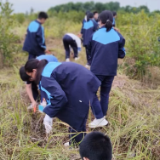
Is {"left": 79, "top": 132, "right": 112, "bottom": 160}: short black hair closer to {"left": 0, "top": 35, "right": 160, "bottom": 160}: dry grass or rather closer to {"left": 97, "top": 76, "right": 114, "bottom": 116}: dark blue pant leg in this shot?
{"left": 0, "top": 35, "right": 160, "bottom": 160}: dry grass

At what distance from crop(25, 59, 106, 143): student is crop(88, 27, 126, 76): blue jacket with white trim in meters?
0.48

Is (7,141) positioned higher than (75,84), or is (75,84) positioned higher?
(75,84)

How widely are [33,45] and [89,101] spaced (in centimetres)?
250

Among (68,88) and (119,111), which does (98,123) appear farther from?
(68,88)

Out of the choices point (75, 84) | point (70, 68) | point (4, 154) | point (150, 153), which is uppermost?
point (70, 68)

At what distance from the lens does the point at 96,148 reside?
120 cm

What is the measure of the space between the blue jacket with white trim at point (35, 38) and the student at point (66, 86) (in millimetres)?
2129

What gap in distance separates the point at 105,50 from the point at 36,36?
6.81 feet

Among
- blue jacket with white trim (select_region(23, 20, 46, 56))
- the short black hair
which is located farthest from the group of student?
blue jacket with white trim (select_region(23, 20, 46, 56))

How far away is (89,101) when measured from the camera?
6.54 ft

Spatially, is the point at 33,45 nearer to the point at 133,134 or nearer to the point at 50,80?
the point at 50,80

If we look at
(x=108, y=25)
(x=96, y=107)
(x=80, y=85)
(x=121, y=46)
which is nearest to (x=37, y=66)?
(x=80, y=85)

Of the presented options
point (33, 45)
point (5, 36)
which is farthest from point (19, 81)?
point (5, 36)

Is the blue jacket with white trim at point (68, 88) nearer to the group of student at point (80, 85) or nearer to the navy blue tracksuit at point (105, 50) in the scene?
A: the group of student at point (80, 85)
